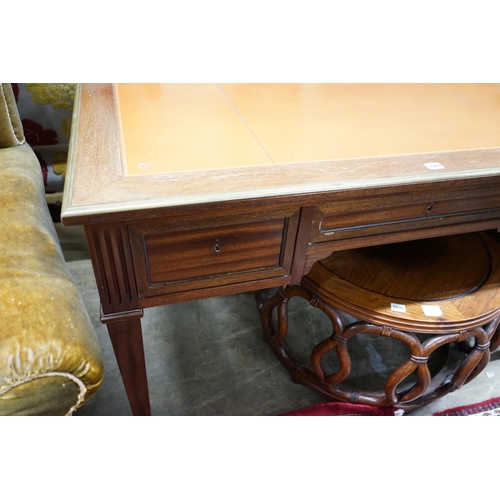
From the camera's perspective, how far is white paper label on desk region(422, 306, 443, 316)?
811mm

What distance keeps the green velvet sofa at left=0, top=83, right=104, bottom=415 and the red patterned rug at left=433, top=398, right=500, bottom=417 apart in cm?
84

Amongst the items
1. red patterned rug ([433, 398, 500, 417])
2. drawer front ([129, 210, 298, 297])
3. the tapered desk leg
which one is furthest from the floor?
drawer front ([129, 210, 298, 297])

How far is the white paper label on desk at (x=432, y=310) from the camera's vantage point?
2.66ft

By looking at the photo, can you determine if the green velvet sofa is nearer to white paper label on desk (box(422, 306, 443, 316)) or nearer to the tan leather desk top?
the tan leather desk top

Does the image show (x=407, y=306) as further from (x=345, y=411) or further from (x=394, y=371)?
(x=345, y=411)

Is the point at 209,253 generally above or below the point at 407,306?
above

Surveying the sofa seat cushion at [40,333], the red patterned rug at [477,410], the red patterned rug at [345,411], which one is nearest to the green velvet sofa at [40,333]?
the sofa seat cushion at [40,333]

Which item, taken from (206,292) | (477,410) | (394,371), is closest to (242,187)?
(206,292)

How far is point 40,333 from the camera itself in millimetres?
571

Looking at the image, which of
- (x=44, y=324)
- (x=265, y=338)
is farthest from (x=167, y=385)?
(x=44, y=324)

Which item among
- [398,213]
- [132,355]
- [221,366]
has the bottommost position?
[221,366]

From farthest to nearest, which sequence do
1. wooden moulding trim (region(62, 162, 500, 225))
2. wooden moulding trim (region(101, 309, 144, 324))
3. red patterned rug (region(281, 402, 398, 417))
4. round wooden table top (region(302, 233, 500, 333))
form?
red patterned rug (region(281, 402, 398, 417))
round wooden table top (region(302, 233, 500, 333))
wooden moulding trim (region(101, 309, 144, 324))
wooden moulding trim (region(62, 162, 500, 225))

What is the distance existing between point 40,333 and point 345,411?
2.28ft

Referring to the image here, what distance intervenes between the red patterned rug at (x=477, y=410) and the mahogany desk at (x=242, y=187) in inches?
19.4
